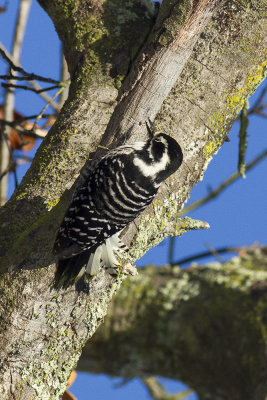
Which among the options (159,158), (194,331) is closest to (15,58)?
(159,158)

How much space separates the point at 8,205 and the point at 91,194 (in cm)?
43

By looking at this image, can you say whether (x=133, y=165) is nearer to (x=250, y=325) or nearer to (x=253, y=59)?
(x=253, y=59)

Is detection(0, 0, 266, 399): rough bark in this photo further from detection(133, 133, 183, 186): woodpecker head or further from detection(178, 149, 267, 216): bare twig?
detection(178, 149, 267, 216): bare twig

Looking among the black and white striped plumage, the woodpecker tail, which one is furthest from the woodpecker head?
the woodpecker tail

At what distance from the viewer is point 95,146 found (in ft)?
9.14

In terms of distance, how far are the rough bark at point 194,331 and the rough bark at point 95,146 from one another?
1.48 meters

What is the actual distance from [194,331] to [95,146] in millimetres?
1846

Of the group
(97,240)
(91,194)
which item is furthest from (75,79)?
(97,240)

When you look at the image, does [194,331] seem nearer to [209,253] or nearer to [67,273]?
[209,253]

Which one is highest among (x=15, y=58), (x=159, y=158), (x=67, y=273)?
(x=15, y=58)

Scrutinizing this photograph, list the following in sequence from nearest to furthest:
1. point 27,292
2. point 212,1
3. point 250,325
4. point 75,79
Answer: point 27,292
point 212,1
point 75,79
point 250,325

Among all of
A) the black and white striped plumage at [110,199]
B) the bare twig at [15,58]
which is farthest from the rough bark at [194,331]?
the black and white striped plumage at [110,199]

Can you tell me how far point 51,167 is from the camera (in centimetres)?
273

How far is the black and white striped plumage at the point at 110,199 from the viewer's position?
2.56 m
